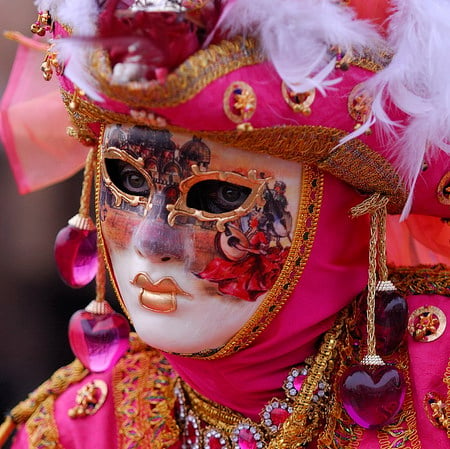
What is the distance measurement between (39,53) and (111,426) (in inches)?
24.8

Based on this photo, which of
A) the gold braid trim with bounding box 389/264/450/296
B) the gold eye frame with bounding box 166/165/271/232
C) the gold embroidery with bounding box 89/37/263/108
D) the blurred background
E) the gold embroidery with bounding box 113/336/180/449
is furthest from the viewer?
the blurred background

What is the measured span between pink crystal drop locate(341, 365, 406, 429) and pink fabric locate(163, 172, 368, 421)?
12 centimetres

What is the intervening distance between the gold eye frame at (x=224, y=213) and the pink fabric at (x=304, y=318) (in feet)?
0.37

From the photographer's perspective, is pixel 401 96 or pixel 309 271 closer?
pixel 401 96

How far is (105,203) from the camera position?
48.4 inches

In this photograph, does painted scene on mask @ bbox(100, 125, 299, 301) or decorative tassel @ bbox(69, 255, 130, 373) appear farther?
decorative tassel @ bbox(69, 255, 130, 373)

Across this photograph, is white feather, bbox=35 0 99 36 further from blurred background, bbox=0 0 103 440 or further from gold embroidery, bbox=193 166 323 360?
blurred background, bbox=0 0 103 440

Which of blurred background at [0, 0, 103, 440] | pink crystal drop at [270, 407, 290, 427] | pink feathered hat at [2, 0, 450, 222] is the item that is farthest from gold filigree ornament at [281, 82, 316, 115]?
blurred background at [0, 0, 103, 440]

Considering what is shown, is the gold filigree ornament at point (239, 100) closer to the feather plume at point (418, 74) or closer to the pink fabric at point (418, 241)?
the feather plume at point (418, 74)

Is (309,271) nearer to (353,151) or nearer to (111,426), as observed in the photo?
(353,151)

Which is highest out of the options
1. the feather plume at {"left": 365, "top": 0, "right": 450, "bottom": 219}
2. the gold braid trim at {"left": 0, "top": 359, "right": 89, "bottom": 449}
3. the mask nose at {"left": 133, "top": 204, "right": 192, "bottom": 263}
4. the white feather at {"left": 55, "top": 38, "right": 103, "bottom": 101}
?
the feather plume at {"left": 365, "top": 0, "right": 450, "bottom": 219}

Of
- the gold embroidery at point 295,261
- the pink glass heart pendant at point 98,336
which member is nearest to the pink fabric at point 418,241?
the gold embroidery at point 295,261

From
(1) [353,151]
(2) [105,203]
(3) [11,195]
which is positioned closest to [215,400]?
(2) [105,203]

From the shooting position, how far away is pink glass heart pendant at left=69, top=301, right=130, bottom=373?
4.67 feet
